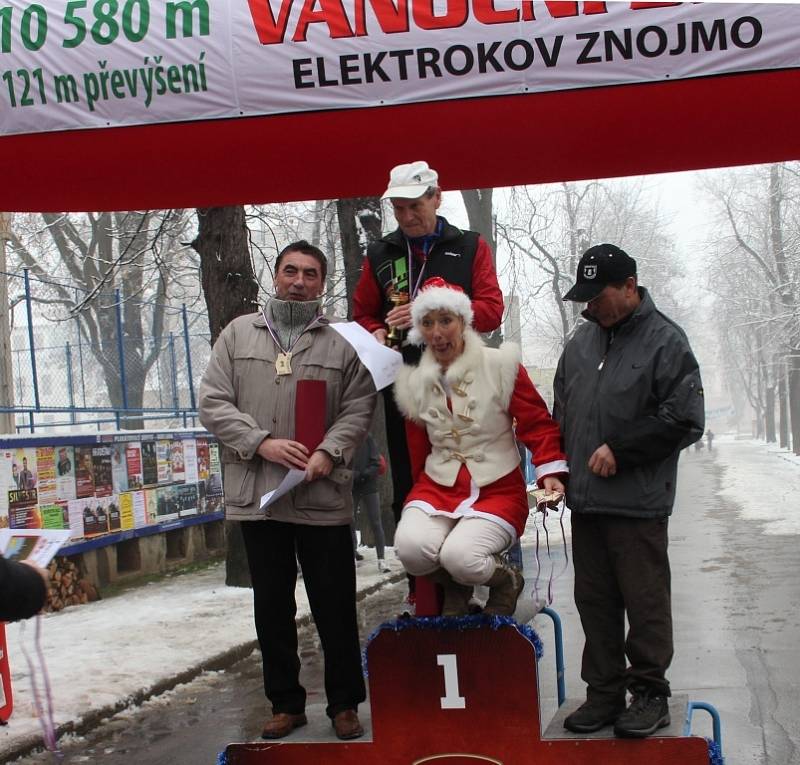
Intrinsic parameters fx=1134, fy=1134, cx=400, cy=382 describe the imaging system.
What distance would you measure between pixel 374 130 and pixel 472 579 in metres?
2.18

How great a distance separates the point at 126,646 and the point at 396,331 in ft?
16.5

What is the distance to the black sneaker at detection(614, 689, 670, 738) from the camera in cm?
431

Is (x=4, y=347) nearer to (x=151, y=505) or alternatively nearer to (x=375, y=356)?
(x=151, y=505)

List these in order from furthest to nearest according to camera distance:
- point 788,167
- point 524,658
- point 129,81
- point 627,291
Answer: point 788,167, point 129,81, point 627,291, point 524,658

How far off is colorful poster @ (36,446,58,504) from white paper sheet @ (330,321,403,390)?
6678 mm

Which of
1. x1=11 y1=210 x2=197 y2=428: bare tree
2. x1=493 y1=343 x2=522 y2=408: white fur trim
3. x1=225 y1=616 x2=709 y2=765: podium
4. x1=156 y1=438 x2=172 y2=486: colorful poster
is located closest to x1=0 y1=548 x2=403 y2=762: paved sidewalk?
x1=156 y1=438 x2=172 y2=486: colorful poster

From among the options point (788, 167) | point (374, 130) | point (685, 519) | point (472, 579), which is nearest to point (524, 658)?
point (472, 579)

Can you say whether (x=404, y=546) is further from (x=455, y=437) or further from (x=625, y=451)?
(x=625, y=451)

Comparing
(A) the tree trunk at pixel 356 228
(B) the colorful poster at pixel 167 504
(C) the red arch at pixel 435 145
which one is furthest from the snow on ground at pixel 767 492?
(C) the red arch at pixel 435 145

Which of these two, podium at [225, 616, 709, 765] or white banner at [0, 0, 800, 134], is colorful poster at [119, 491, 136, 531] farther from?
podium at [225, 616, 709, 765]

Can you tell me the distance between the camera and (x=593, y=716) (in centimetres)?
455

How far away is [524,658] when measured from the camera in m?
4.36

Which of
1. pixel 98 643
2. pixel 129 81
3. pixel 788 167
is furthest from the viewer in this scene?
pixel 788 167

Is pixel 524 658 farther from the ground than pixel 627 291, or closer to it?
closer to it
